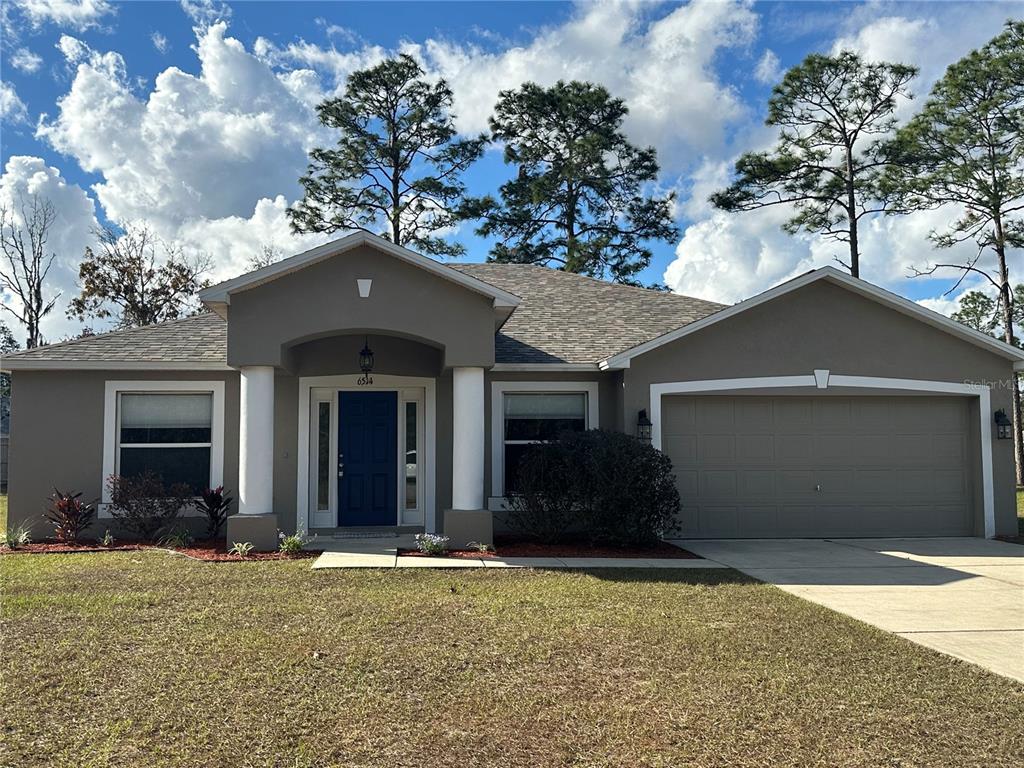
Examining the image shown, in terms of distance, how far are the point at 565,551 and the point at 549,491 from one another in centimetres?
84

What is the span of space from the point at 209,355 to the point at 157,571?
4.07m

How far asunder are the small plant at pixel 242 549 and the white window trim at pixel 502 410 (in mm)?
3557

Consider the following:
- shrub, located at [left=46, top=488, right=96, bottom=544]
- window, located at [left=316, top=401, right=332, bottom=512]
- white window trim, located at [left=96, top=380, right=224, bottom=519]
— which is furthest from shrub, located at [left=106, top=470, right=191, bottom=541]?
window, located at [left=316, top=401, right=332, bottom=512]

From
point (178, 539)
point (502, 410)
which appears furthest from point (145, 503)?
point (502, 410)

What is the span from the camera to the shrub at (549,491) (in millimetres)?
10422

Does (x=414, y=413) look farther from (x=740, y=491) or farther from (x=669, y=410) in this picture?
(x=740, y=491)

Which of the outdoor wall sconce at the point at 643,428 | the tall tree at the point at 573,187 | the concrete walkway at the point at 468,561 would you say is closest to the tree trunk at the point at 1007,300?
the tall tree at the point at 573,187

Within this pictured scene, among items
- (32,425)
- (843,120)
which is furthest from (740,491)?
(843,120)

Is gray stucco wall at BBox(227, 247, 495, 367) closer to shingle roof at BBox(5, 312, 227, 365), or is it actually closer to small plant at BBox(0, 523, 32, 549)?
shingle roof at BBox(5, 312, 227, 365)

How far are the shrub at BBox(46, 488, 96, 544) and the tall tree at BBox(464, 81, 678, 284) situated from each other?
21181 millimetres

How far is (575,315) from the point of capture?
14.4 m

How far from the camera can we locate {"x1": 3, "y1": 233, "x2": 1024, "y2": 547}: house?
452 inches

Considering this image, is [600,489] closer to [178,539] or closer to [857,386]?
[857,386]

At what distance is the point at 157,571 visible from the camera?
8656 millimetres
